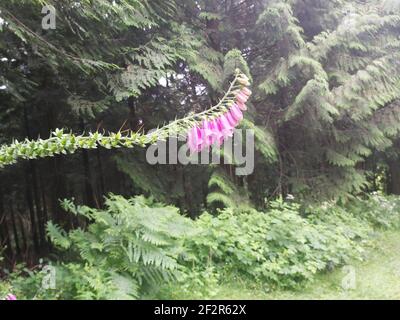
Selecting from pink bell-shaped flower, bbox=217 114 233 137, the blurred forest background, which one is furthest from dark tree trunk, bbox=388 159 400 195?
pink bell-shaped flower, bbox=217 114 233 137

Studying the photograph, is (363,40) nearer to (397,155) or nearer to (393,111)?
(393,111)

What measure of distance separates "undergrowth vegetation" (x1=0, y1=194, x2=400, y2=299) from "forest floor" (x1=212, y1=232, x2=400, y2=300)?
0.38ft

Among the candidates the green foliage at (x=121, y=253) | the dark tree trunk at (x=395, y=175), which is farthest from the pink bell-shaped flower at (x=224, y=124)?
the dark tree trunk at (x=395, y=175)

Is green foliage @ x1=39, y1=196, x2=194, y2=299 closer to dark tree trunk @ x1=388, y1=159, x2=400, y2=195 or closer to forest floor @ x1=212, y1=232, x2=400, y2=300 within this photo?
forest floor @ x1=212, y1=232, x2=400, y2=300

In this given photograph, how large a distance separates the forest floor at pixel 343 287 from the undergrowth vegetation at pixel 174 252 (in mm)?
114

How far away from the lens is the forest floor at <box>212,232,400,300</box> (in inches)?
179

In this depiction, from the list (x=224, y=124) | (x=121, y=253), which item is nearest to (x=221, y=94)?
(x=121, y=253)

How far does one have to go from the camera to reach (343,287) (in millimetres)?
4863

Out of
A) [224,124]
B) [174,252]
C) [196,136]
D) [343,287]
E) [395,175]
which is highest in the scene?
[395,175]

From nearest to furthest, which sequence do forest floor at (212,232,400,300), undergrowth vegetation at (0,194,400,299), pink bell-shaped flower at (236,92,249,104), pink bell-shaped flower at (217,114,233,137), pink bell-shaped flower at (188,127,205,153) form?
pink bell-shaped flower at (188,127,205,153) → pink bell-shaped flower at (217,114,233,137) → pink bell-shaped flower at (236,92,249,104) → undergrowth vegetation at (0,194,400,299) → forest floor at (212,232,400,300)

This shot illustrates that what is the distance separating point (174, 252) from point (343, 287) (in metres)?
2.16

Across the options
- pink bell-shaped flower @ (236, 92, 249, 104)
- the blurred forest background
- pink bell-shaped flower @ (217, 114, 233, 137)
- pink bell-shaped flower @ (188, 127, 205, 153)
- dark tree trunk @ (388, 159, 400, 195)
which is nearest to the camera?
pink bell-shaped flower @ (188, 127, 205, 153)

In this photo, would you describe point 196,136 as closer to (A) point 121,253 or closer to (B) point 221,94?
(A) point 121,253

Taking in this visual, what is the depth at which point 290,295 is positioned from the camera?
461 cm
